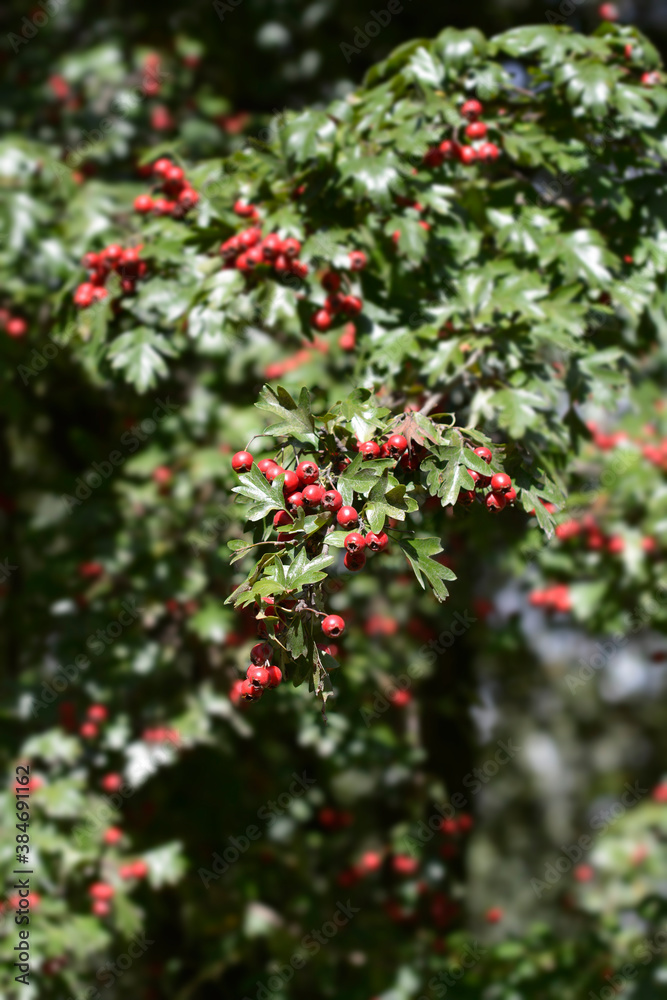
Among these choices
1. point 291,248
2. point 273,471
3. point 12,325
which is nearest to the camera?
point 273,471

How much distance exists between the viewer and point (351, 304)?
3195 millimetres

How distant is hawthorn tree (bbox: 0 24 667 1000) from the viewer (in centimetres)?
294

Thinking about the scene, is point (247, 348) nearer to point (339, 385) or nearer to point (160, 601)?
point (339, 385)

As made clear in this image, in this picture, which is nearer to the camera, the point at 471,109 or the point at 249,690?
the point at 249,690

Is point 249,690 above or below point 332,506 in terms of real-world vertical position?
below

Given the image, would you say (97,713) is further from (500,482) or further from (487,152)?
(487,152)

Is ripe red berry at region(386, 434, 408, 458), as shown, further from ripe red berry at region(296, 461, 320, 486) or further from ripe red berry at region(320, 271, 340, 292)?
ripe red berry at region(320, 271, 340, 292)

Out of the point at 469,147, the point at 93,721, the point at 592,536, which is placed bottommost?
the point at 592,536

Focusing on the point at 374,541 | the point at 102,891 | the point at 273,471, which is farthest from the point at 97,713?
the point at 374,541

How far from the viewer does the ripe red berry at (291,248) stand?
3.04 meters

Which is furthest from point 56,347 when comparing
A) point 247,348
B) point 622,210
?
point 622,210

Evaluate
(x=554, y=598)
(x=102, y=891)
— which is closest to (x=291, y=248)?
(x=554, y=598)

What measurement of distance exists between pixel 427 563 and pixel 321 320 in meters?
1.26

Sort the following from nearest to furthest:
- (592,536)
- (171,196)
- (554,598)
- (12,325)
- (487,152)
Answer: (487,152) → (171,196) → (12,325) → (592,536) → (554,598)
